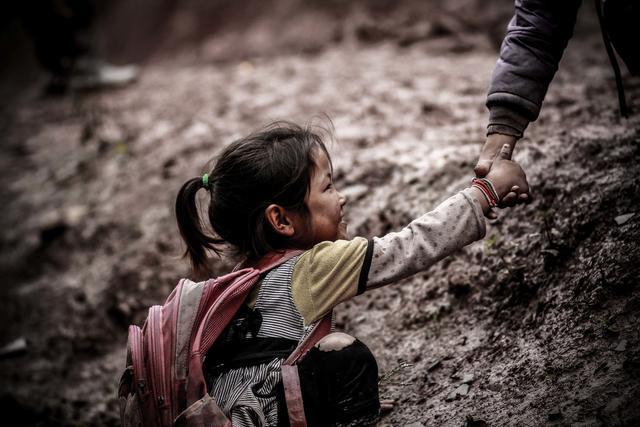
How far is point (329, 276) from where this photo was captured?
1.82 metres

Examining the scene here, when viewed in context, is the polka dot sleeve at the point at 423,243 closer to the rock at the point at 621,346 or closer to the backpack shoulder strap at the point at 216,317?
the backpack shoulder strap at the point at 216,317

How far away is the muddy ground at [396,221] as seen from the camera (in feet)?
6.32

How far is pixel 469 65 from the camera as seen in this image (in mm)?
→ 5332

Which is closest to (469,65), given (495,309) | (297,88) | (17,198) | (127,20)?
(297,88)

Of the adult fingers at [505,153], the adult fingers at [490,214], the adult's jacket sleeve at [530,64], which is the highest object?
the adult's jacket sleeve at [530,64]

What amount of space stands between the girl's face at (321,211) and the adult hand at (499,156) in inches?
19.9

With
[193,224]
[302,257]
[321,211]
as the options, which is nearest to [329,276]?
[302,257]

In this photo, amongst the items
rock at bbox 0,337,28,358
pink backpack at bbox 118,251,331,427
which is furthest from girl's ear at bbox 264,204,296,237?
rock at bbox 0,337,28,358

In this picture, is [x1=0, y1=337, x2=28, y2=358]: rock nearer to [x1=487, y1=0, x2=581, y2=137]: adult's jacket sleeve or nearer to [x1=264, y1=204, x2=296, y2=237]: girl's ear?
[x1=264, y1=204, x2=296, y2=237]: girl's ear

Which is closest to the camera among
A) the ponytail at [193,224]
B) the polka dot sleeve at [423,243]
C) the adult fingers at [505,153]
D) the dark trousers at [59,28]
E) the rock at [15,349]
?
the polka dot sleeve at [423,243]

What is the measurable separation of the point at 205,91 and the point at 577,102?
4.02m

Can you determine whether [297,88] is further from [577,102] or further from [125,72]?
[125,72]

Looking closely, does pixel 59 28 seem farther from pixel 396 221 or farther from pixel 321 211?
pixel 321 211

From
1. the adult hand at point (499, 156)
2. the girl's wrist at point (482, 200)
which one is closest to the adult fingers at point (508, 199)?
the adult hand at point (499, 156)
